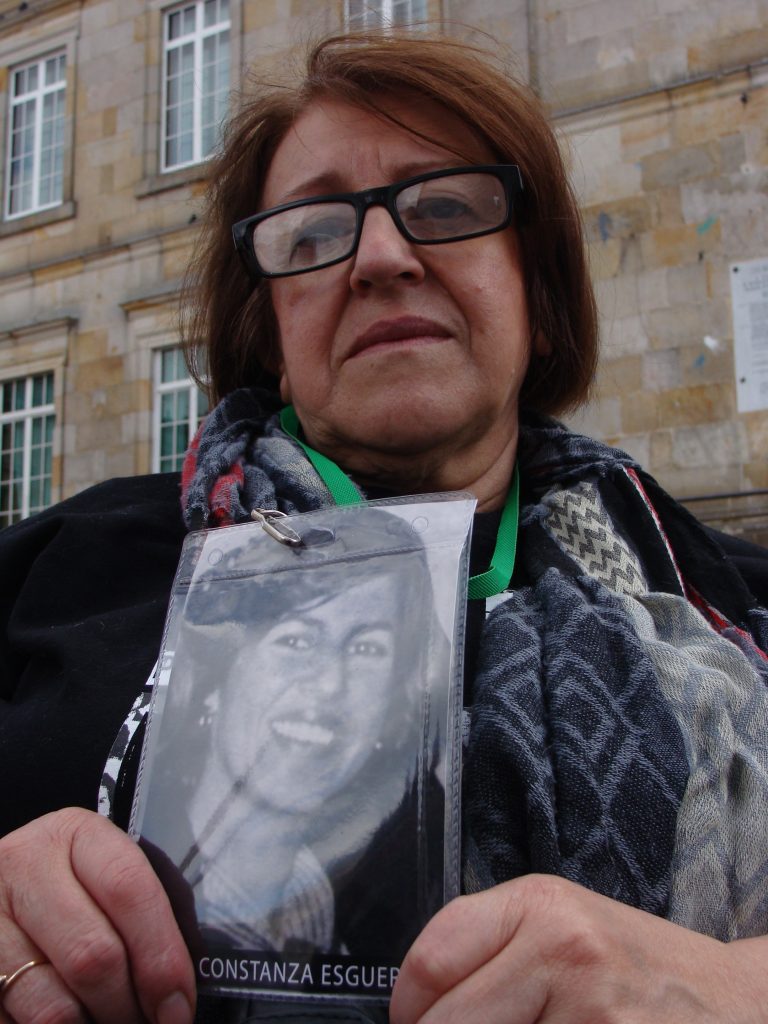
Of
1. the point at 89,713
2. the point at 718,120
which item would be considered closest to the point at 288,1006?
the point at 89,713

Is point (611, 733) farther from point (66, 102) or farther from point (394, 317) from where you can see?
point (66, 102)

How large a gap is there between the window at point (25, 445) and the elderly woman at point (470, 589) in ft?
29.5

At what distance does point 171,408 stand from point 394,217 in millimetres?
8495

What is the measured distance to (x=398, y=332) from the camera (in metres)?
1.38

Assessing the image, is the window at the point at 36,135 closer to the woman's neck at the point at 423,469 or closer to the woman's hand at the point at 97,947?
the woman's neck at the point at 423,469

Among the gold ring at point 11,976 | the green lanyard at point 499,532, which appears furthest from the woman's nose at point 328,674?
the green lanyard at point 499,532

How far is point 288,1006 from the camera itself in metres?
0.78

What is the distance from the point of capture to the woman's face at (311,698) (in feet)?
2.61

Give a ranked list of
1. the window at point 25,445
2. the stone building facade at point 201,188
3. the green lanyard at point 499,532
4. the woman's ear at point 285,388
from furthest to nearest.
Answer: the window at point 25,445 < the stone building facade at point 201,188 < the woman's ear at point 285,388 < the green lanyard at point 499,532

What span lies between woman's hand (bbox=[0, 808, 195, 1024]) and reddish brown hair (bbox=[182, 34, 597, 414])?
1.15 metres

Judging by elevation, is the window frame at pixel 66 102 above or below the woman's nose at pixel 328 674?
above

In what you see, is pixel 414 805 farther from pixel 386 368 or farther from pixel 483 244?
pixel 483 244

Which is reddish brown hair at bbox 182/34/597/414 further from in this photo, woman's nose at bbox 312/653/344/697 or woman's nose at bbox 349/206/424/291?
woman's nose at bbox 312/653/344/697

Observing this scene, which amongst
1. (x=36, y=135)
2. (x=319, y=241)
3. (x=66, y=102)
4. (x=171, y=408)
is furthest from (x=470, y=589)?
(x=36, y=135)
